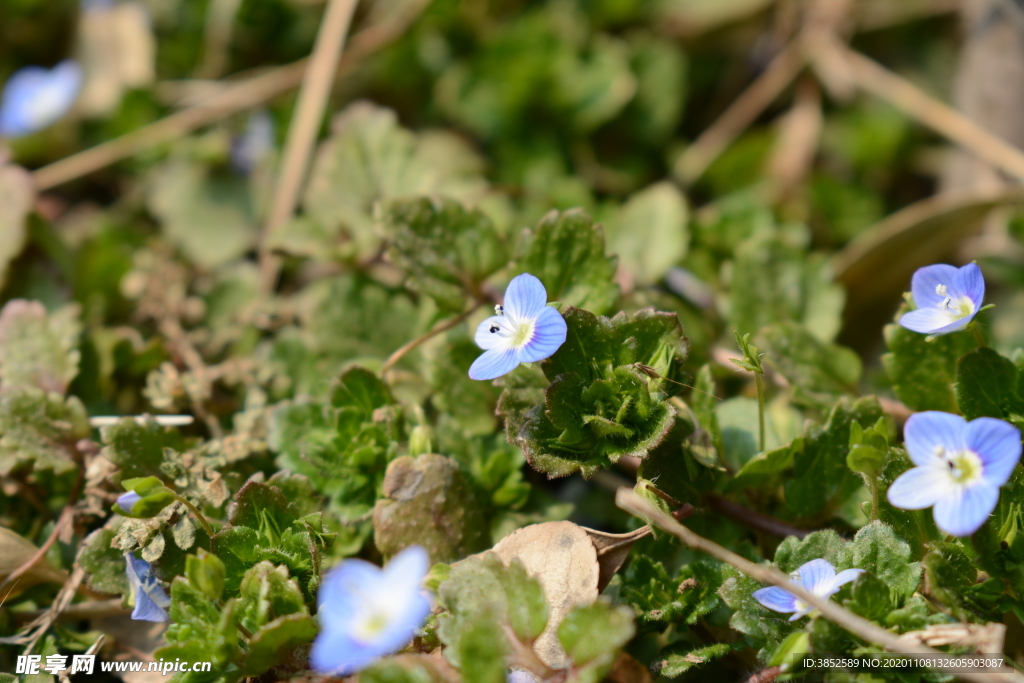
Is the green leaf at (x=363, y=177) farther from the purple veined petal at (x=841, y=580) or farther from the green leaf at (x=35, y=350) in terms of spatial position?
the purple veined petal at (x=841, y=580)

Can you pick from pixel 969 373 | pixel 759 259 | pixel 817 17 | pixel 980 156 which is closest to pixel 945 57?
pixel 817 17

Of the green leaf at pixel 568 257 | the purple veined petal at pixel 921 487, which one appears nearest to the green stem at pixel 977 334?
the purple veined petal at pixel 921 487

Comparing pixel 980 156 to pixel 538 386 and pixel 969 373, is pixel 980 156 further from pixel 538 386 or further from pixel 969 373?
pixel 538 386

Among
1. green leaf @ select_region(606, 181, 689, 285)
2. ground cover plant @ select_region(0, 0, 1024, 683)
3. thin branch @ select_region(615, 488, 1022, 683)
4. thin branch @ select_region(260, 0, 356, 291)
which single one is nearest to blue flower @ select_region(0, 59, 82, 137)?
ground cover plant @ select_region(0, 0, 1024, 683)

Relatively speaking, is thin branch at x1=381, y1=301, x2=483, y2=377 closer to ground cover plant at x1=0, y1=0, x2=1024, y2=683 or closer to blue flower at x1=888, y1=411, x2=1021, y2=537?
A: ground cover plant at x1=0, y1=0, x2=1024, y2=683

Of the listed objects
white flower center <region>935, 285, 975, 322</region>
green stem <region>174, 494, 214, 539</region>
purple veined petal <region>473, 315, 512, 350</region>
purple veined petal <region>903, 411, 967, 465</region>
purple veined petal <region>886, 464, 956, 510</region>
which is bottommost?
purple veined petal <region>886, 464, 956, 510</region>

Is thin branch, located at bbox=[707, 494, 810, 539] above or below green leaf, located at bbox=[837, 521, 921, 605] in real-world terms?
above
